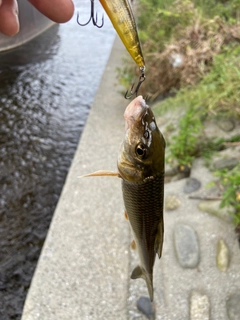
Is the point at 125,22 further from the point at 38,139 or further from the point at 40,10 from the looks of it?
the point at 38,139

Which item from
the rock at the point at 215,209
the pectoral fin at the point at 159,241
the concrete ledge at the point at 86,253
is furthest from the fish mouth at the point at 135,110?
the rock at the point at 215,209

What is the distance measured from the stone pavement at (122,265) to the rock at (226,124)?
0.41 m

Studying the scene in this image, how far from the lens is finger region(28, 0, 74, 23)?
82 centimetres

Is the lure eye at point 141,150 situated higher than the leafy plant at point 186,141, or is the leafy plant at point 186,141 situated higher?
the lure eye at point 141,150

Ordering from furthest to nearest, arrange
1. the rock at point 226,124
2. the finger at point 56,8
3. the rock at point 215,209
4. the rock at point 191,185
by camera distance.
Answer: the rock at point 226,124 → the rock at point 191,185 → the rock at point 215,209 → the finger at point 56,8

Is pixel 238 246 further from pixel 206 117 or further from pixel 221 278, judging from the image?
pixel 206 117

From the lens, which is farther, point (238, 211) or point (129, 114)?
point (238, 211)

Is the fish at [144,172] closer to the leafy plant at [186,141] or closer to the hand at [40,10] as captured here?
the hand at [40,10]

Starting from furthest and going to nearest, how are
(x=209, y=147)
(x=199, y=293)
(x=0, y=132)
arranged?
(x=209, y=147), (x=199, y=293), (x=0, y=132)

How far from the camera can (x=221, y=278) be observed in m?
2.55

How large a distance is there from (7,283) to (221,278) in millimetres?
1361

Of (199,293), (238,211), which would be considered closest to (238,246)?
(238,211)

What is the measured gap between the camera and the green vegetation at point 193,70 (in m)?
3.44

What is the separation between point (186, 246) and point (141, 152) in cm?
187
